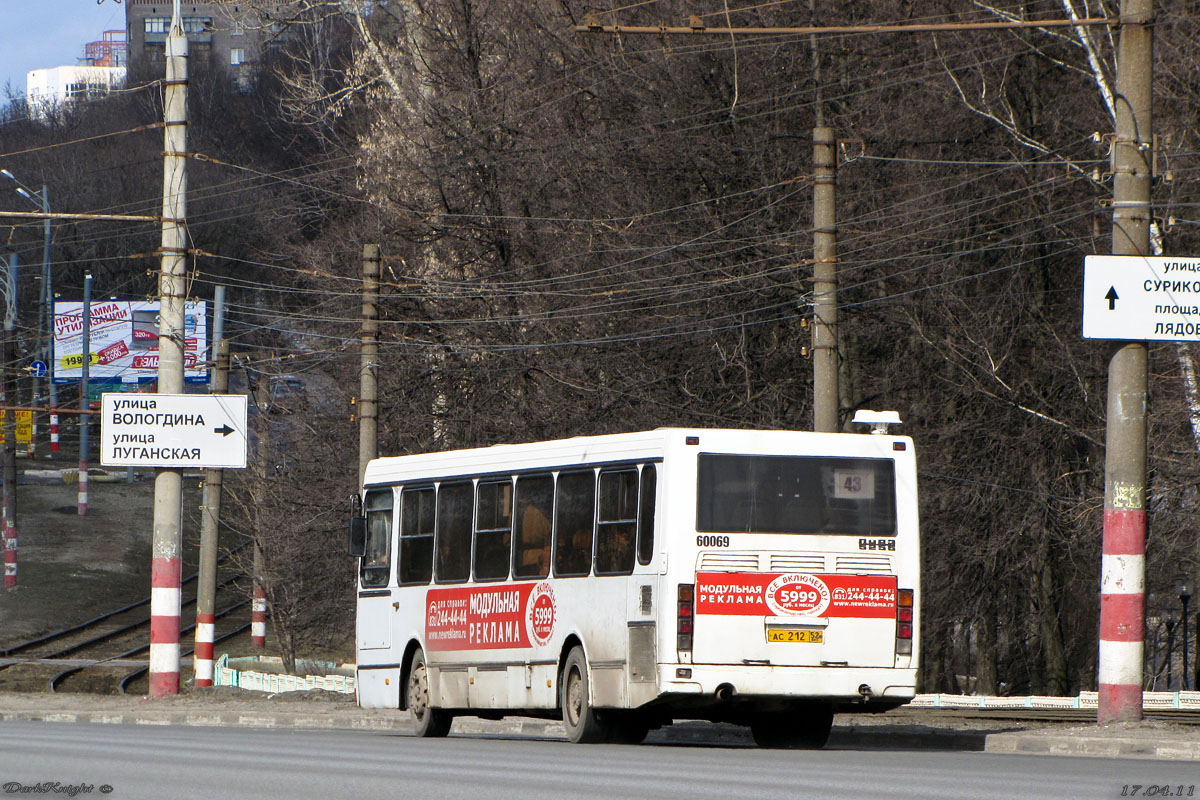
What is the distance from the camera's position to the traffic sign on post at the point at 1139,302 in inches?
687

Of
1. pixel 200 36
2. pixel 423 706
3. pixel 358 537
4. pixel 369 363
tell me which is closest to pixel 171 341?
pixel 369 363

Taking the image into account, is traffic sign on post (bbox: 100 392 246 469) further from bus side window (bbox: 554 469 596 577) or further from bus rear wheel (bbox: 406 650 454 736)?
bus side window (bbox: 554 469 596 577)

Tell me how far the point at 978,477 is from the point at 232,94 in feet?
278

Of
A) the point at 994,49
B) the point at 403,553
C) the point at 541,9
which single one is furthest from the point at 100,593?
the point at 403,553

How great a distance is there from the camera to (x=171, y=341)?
2634 centimetres

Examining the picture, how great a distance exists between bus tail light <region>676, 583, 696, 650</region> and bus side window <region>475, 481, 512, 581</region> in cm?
306

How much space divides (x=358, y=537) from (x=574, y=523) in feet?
14.9

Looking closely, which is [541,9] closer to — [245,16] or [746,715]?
[245,16]

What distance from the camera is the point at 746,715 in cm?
1769

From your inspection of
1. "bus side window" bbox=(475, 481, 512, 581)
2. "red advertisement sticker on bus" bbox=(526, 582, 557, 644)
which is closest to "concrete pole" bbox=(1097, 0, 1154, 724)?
"red advertisement sticker on bus" bbox=(526, 582, 557, 644)

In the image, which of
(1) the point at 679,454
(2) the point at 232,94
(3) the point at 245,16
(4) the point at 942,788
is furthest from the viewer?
(2) the point at 232,94

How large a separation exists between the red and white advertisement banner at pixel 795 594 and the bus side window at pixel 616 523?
0.88 m

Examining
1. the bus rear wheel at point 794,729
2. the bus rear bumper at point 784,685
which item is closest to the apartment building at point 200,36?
the bus rear wheel at point 794,729

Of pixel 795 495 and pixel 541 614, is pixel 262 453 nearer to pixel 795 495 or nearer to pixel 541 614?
pixel 541 614
